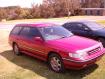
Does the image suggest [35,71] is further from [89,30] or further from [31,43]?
[89,30]

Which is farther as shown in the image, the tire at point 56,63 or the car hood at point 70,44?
the tire at point 56,63

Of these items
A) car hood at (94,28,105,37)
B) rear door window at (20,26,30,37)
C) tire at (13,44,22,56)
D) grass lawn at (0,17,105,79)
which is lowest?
grass lawn at (0,17,105,79)

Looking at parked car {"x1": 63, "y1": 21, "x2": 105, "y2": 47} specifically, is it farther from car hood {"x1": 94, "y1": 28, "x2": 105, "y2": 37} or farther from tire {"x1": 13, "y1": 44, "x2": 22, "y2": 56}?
tire {"x1": 13, "y1": 44, "x2": 22, "y2": 56}

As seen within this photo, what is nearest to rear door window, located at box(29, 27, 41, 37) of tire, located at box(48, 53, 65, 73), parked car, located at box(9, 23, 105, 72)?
parked car, located at box(9, 23, 105, 72)

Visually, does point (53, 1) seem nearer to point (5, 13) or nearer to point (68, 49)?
point (5, 13)

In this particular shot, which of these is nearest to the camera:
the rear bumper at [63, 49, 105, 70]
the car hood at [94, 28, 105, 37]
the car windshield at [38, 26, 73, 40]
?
the rear bumper at [63, 49, 105, 70]

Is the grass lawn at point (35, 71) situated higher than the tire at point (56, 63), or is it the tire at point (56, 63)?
the tire at point (56, 63)

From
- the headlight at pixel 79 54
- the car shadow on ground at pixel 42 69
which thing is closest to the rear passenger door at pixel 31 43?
the car shadow on ground at pixel 42 69

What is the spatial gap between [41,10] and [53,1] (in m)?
6.61

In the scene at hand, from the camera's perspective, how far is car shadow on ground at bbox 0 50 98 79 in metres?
7.48

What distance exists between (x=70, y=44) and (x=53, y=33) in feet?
4.33

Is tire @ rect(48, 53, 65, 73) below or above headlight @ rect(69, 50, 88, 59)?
below

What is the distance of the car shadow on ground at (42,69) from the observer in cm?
748

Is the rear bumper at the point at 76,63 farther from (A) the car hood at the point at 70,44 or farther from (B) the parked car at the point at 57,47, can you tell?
(A) the car hood at the point at 70,44
